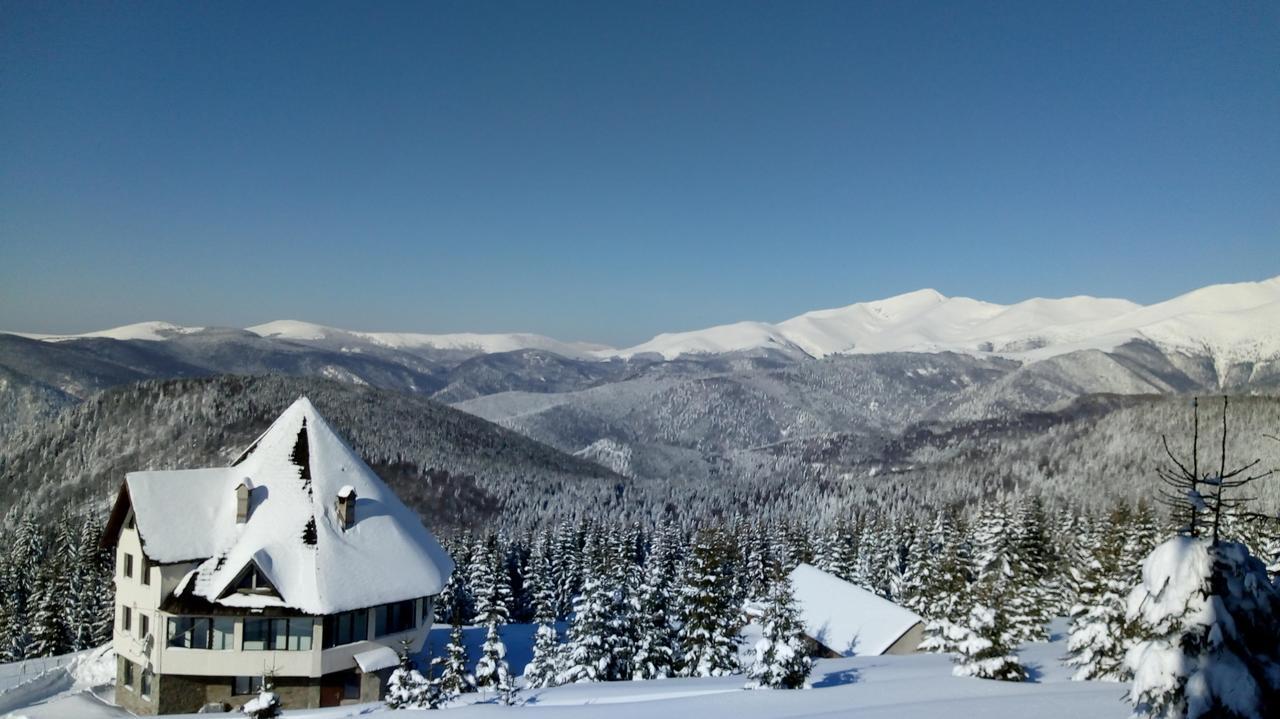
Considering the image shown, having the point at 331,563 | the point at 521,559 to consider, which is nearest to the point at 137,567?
the point at 331,563

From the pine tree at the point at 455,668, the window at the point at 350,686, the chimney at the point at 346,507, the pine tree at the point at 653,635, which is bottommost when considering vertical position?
the window at the point at 350,686

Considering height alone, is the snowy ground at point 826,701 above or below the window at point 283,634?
above

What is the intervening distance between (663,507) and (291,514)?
168425 millimetres

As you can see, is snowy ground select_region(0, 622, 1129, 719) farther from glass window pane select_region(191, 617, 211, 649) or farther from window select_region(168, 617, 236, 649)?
glass window pane select_region(191, 617, 211, 649)

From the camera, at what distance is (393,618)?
3459 cm

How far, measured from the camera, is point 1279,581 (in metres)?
11.1

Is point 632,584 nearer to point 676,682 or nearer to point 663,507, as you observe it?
point 676,682

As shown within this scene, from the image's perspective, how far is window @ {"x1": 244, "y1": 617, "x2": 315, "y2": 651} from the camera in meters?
32.0

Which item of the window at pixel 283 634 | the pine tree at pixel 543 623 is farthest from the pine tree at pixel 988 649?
the window at pixel 283 634

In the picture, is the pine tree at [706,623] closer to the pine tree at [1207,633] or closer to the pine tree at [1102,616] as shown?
the pine tree at [1102,616]

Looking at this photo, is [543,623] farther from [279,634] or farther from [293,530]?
[293,530]

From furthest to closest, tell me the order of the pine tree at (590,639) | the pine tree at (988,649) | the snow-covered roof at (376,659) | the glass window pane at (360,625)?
the pine tree at (590,639) → the glass window pane at (360,625) → the snow-covered roof at (376,659) → the pine tree at (988,649)

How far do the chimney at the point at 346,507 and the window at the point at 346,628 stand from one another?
13.4 feet

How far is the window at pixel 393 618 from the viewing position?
33938 millimetres
